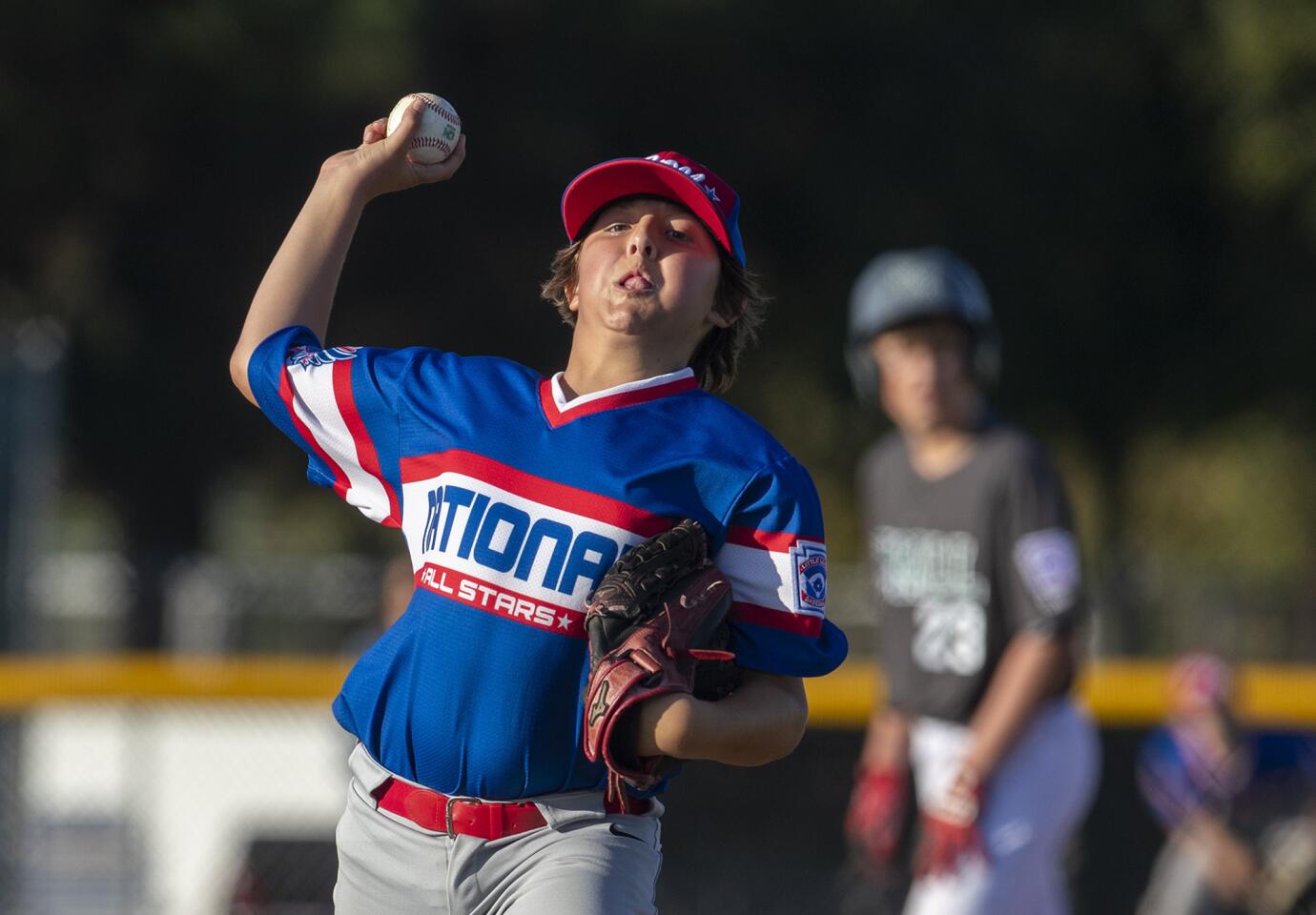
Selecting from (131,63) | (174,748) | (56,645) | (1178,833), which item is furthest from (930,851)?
(56,645)

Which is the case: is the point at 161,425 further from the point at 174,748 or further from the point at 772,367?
the point at 174,748

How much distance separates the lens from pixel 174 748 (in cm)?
805

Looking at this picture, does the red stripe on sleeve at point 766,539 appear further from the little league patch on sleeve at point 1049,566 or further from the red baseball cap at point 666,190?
the little league patch on sleeve at point 1049,566

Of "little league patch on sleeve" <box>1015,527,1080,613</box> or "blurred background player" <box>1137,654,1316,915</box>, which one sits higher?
"little league patch on sleeve" <box>1015,527,1080,613</box>

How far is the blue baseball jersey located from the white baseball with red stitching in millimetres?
451

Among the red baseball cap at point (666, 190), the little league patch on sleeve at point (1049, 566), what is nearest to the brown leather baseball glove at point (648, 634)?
the red baseball cap at point (666, 190)

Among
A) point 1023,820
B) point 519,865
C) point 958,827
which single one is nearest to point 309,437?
point 519,865

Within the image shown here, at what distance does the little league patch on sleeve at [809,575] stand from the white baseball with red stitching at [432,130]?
0.99 meters

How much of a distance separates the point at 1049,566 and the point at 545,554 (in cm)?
285

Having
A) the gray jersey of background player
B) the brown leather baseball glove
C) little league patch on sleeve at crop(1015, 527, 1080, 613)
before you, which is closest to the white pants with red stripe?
the gray jersey of background player

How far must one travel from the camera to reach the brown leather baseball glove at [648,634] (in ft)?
9.21

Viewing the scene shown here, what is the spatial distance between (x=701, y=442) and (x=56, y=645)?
57.9ft

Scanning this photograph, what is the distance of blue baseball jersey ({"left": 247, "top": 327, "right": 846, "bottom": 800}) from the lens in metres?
3.00

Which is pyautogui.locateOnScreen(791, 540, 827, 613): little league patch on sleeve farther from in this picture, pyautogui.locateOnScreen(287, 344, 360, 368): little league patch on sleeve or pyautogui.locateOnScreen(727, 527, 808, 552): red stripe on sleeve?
pyautogui.locateOnScreen(287, 344, 360, 368): little league patch on sleeve
